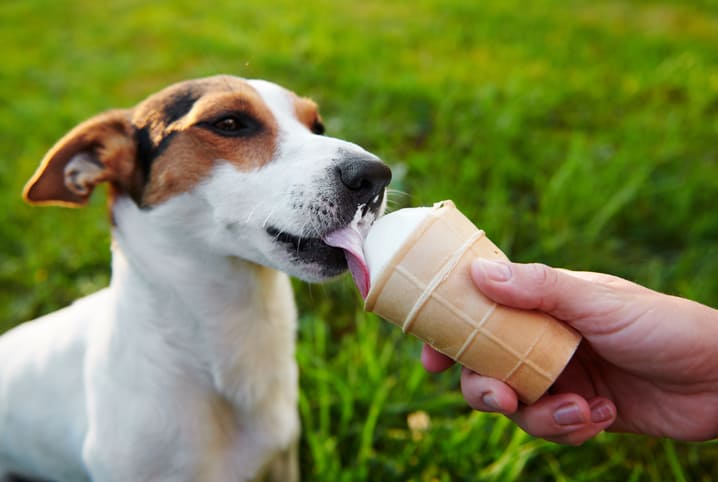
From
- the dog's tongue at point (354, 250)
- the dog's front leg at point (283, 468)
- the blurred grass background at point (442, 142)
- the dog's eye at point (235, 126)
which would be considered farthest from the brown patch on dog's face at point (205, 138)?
the blurred grass background at point (442, 142)

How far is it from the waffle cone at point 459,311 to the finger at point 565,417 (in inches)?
6.6

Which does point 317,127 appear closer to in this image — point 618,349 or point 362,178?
point 362,178

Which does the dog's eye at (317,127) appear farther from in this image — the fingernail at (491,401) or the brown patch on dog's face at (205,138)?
the fingernail at (491,401)

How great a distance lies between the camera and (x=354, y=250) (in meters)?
1.55

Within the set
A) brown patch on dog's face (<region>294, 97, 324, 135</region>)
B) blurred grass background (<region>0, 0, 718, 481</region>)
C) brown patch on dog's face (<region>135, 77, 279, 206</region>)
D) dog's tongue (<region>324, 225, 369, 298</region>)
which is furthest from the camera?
blurred grass background (<region>0, 0, 718, 481</region>)

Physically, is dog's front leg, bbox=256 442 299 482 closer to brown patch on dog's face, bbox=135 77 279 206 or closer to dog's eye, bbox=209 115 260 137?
brown patch on dog's face, bbox=135 77 279 206

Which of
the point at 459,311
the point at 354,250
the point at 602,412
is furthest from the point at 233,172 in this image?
the point at 602,412

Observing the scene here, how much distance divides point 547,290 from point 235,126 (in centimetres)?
112

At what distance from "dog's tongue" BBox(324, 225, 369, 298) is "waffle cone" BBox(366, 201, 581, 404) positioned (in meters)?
0.09

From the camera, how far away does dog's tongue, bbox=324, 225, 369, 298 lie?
1.49 meters

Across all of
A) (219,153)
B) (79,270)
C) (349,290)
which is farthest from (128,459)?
(79,270)

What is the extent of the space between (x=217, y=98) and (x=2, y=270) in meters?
2.43

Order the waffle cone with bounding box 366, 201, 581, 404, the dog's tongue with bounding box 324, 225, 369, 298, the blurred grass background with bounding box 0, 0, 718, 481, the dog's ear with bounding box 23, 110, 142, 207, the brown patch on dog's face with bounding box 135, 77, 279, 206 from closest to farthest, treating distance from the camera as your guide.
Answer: the waffle cone with bounding box 366, 201, 581, 404, the dog's tongue with bounding box 324, 225, 369, 298, the brown patch on dog's face with bounding box 135, 77, 279, 206, the dog's ear with bounding box 23, 110, 142, 207, the blurred grass background with bounding box 0, 0, 718, 481

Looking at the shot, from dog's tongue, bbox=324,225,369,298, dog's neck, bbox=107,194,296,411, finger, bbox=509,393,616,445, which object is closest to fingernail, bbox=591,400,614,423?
finger, bbox=509,393,616,445
